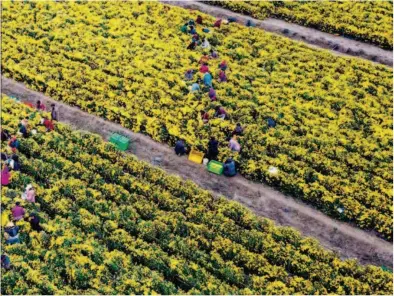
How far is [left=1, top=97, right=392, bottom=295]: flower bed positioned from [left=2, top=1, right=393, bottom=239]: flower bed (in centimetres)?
242

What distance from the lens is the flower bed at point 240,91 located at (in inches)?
859

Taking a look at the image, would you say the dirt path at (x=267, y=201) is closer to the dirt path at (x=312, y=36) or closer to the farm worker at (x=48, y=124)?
the farm worker at (x=48, y=124)

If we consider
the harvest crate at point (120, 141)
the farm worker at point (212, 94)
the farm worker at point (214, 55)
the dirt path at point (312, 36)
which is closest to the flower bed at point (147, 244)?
the harvest crate at point (120, 141)

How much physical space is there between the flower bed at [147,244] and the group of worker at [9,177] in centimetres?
27

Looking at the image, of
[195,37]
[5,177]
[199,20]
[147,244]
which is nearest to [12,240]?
[5,177]

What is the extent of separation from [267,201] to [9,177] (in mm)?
9981

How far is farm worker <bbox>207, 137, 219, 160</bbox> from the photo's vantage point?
22.4 meters

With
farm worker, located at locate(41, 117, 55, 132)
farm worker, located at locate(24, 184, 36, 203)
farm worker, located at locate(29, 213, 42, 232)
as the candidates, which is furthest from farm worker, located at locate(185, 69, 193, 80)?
farm worker, located at locate(29, 213, 42, 232)

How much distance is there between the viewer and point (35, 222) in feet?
64.0

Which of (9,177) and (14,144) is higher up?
(14,144)

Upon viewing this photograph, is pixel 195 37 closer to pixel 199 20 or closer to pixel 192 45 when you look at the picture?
pixel 192 45

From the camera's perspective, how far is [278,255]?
18906 millimetres

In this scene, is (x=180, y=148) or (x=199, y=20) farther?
(x=199, y=20)

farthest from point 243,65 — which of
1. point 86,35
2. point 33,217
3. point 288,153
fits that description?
point 33,217
